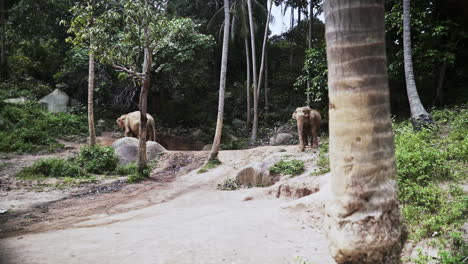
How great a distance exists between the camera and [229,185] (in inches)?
356

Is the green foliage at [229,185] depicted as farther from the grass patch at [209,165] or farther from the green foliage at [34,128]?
the green foliage at [34,128]

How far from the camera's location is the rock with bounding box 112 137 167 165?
12473 millimetres

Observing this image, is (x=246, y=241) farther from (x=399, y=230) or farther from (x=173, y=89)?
(x=173, y=89)

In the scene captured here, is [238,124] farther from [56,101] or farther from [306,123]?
[306,123]

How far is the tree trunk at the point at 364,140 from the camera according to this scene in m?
1.99

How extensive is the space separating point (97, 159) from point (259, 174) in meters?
6.04

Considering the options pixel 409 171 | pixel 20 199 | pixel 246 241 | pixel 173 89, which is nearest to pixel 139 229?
pixel 246 241

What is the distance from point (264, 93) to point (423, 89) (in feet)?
37.7

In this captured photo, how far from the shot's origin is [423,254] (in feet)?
11.1

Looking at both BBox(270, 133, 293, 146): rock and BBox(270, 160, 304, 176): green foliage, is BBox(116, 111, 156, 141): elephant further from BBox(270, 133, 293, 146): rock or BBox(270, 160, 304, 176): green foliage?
BBox(270, 160, 304, 176): green foliage

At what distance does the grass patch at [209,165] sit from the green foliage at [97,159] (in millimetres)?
3138

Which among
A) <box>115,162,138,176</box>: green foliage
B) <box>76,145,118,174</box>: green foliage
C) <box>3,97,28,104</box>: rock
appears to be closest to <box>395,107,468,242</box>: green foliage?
<box>115,162,138,176</box>: green foliage

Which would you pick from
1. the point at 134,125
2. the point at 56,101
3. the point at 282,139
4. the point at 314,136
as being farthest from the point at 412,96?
the point at 56,101

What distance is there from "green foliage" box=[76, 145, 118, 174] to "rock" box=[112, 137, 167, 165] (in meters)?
0.67
